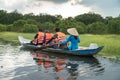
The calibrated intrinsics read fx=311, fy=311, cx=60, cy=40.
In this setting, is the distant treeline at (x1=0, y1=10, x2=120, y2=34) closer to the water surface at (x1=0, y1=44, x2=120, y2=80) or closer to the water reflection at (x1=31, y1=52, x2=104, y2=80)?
the water reflection at (x1=31, y1=52, x2=104, y2=80)

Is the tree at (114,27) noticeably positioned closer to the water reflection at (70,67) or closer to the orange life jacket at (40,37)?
the orange life jacket at (40,37)

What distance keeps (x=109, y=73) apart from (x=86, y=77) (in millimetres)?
1639

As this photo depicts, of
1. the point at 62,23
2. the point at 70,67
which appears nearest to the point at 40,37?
the point at 70,67

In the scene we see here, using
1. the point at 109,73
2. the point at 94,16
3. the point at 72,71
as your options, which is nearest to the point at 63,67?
the point at 72,71

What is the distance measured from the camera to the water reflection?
1547cm

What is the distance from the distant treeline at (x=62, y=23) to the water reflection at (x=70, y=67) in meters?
28.6

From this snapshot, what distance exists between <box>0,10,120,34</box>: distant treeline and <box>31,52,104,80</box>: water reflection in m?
28.6

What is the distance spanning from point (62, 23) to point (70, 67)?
1620 inches

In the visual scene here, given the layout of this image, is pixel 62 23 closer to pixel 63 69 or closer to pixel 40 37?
pixel 40 37

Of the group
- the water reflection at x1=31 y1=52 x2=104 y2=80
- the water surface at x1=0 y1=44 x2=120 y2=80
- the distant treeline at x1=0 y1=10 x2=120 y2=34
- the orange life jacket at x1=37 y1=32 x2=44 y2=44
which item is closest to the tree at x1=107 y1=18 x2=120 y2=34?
the distant treeline at x1=0 y1=10 x2=120 y2=34

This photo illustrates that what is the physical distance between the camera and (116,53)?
2244 cm

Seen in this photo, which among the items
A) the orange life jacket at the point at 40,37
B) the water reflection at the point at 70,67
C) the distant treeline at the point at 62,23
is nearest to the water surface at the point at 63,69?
the water reflection at the point at 70,67

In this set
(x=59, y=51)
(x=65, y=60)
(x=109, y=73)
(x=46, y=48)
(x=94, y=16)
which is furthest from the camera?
(x=94, y=16)

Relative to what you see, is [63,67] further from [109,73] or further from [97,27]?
[97,27]
